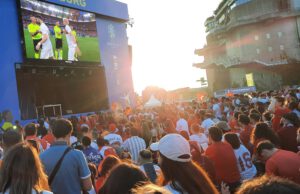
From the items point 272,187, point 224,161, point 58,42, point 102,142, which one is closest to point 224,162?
point 224,161

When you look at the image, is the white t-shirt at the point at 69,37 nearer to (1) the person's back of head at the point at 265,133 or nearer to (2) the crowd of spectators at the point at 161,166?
(2) the crowd of spectators at the point at 161,166

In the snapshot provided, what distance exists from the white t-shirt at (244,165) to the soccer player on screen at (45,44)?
19.6 meters

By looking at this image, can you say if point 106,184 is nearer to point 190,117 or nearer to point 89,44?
point 190,117

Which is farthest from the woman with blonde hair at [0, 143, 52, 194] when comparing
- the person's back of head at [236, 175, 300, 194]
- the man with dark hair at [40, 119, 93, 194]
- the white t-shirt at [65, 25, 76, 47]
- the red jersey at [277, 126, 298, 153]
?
the white t-shirt at [65, 25, 76, 47]

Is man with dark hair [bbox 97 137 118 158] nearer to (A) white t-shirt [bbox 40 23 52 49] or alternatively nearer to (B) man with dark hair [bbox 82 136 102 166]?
(B) man with dark hair [bbox 82 136 102 166]

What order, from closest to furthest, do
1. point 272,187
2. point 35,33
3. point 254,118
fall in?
1. point 272,187
2. point 254,118
3. point 35,33

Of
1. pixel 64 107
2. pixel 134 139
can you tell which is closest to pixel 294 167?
pixel 134 139

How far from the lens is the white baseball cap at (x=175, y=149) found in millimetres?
3064

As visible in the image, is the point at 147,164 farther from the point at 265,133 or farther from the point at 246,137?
the point at 246,137

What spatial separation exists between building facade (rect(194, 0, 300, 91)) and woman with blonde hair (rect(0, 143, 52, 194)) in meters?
51.2

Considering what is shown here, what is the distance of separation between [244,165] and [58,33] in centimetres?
2132

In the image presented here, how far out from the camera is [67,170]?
4168 millimetres

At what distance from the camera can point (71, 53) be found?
84.3ft

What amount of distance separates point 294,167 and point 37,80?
2696 cm
